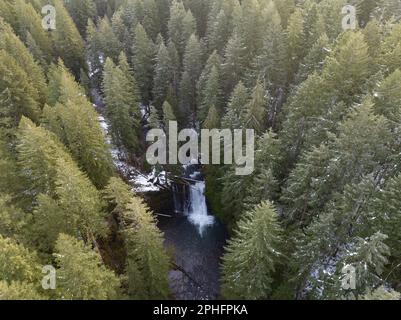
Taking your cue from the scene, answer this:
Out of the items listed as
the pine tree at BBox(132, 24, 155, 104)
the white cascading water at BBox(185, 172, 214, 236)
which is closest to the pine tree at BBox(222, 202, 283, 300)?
the white cascading water at BBox(185, 172, 214, 236)

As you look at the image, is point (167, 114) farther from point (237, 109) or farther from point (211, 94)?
point (237, 109)

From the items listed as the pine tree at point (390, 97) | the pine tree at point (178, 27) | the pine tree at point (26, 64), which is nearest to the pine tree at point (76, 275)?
the pine tree at point (390, 97)

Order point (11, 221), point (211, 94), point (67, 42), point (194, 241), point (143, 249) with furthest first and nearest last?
1. point (67, 42)
2. point (211, 94)
3. point (194, 241)
4. point (143, 249)
5. point (11, 221)

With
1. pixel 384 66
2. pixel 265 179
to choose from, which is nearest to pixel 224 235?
pixel 265 179

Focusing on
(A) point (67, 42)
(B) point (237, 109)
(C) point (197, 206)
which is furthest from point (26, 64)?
(C) point (197, 206)

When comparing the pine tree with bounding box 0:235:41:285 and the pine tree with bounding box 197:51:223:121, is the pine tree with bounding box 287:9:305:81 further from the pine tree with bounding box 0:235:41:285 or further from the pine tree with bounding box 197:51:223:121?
the pine tree with bounding box 0:235:41:285

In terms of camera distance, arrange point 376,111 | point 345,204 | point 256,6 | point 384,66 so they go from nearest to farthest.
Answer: point 345,204
point 376,111
point 384,66
point 256,6

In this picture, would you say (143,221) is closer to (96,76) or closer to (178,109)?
(178,109)
